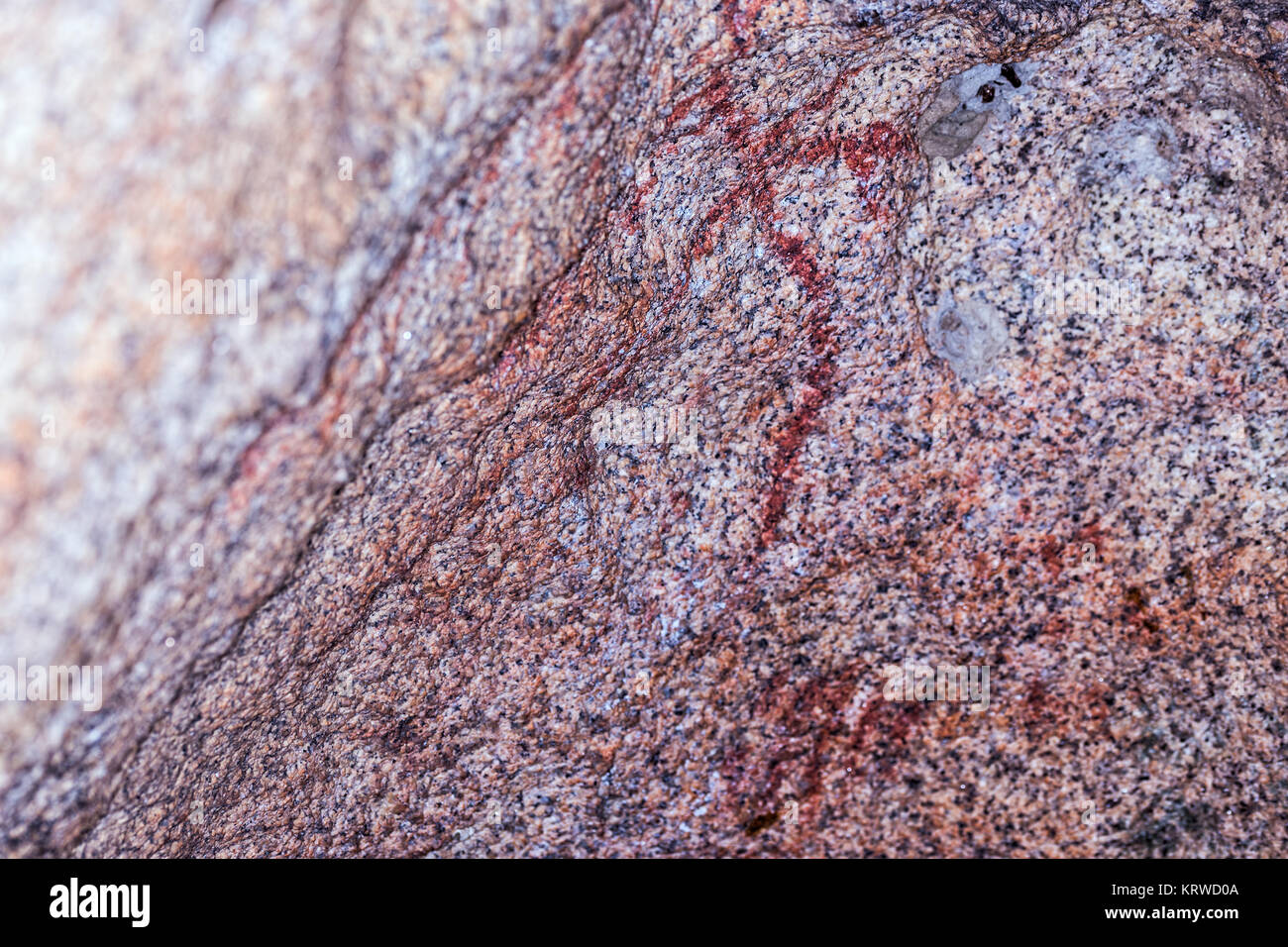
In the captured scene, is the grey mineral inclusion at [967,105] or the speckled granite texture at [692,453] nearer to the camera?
the speckled granite texture at [692,453]

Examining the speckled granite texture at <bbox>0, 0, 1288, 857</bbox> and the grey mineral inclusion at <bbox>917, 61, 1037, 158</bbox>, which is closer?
the speckled granite texture at <bbox>0, 0, 1288, 857</bbox>

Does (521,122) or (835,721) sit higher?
(521,122)

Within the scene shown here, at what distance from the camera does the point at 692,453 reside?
3748mm

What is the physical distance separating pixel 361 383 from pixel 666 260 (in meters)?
1.49

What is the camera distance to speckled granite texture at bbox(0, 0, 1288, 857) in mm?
3033

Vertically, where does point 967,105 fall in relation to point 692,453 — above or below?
above

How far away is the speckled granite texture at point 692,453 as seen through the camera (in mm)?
3033

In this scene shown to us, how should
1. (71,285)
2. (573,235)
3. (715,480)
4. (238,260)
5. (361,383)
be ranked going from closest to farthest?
(71,285) < (238,260) < (361,383) < (715,480) < (573,235)

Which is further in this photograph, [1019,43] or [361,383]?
[1019,43]

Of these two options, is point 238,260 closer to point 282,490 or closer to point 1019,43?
point 282,490

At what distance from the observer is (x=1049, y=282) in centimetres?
354

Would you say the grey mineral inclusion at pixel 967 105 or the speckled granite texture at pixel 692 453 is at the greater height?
the grey mineral inclusion at pixel 967 105

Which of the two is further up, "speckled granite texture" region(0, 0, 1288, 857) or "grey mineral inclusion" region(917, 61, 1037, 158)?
"grey mineral inclusion" region(917, 61, 1037, 158)
